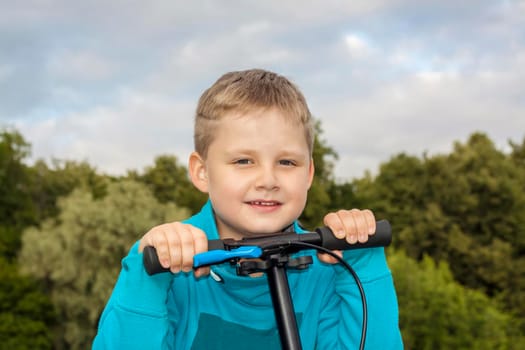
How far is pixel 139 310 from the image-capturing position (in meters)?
3.36

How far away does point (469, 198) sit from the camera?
193 feet

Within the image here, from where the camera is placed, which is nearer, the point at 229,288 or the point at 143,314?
the point at 143,314

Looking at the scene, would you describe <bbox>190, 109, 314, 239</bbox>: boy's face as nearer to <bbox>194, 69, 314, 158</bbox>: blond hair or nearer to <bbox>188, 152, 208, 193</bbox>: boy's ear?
<bbox>194, 69, 314, 158</bbox>: blond hair

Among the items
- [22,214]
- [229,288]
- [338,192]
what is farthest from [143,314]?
[22,214]

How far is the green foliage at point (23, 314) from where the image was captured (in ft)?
187

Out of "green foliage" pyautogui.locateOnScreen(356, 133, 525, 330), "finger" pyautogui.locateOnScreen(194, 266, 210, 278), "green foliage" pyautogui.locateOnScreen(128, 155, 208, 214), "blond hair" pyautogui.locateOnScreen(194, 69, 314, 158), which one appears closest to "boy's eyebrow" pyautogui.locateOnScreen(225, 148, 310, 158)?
"blond hair" pyautogui.locateOnScreen(194, 69, 314, 158)

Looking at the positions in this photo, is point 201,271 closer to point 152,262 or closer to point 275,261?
point 152,262

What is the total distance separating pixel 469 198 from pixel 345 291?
57679mm

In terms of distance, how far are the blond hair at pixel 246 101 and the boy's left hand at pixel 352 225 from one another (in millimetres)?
630

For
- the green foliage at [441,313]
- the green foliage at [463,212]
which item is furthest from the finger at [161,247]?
the green foliage at [463,212]

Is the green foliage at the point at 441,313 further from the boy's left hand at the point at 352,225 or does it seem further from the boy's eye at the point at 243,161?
the boy's left hand at the point at 352,225

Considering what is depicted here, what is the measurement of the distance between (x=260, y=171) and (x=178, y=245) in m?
0.67

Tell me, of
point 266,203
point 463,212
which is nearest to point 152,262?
point 266,203

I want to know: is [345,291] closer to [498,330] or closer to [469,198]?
[498,330]
